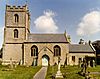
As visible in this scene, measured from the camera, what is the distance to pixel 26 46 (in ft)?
206

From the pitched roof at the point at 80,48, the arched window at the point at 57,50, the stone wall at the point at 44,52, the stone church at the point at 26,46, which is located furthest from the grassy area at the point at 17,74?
the pitched roof at the point at 80,48

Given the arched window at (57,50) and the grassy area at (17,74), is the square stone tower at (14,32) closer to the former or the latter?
the arched window at (57,50)

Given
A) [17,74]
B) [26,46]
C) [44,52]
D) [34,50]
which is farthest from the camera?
[34,50]

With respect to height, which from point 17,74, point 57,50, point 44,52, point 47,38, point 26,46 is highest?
point 47,38

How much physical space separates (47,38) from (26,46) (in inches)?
236

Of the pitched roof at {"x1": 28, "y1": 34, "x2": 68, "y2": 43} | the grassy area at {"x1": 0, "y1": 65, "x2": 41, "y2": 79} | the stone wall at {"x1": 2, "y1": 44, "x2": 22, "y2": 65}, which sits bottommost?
the grassy area at {"x1": 0, "y1": 65, "x2": 41, "y2": 79}

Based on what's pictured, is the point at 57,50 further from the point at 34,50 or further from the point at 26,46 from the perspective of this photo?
the point at 26,46

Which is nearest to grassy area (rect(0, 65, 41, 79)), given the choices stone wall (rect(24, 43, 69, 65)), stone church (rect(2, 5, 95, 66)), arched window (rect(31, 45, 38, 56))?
stone wall (rect(24, 43, 69, 65))

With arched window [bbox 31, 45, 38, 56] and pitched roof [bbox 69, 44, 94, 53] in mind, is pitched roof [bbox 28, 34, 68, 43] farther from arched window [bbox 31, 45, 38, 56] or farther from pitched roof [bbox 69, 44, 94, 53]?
pitched roof [bbox 69, 44, 94, 53]

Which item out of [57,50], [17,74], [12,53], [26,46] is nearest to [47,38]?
[57,50]

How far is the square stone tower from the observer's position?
6247 centimetres

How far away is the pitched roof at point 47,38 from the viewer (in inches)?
2510

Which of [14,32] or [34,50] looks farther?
[14,32]

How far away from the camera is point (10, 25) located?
63.4 metres
